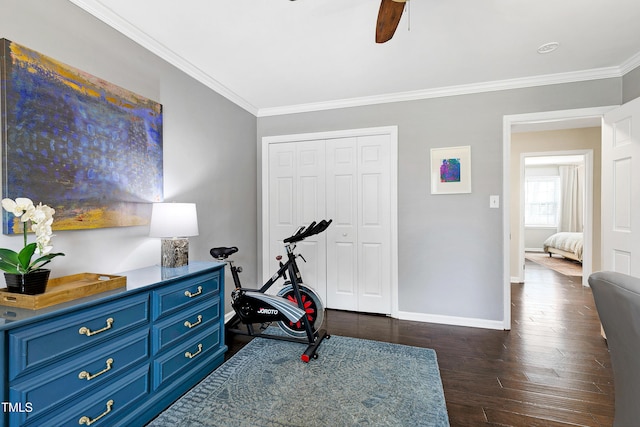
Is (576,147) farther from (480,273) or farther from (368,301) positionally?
(368,301)

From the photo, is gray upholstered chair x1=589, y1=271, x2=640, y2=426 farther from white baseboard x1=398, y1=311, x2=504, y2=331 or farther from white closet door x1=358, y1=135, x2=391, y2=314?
white closet door x1=358, y1=135, x2=391, y2=314

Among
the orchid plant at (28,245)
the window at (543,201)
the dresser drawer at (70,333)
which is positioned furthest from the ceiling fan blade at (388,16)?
the window at (543,201)

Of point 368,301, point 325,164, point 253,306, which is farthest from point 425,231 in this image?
point 253,306

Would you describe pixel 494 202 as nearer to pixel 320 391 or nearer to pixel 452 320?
pixel 452 320

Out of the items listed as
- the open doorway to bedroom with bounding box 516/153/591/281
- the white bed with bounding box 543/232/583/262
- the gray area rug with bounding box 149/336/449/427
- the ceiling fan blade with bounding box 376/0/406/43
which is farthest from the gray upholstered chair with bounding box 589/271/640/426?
the open doorway to bedroom with bounding box 516/153/591/281

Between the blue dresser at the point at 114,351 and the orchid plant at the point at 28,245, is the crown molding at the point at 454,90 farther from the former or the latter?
the orchid plant at the point at 28,245

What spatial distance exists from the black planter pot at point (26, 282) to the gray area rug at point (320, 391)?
965 mm

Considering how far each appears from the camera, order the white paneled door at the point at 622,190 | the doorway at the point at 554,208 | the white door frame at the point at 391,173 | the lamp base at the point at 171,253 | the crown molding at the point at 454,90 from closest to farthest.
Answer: the lamp base at the point at 171,253, the white paneled door at the point at 622,190, the crown molding at the point at 454,90, the white door frame at the point at 391,173, the doorway at the point at 554,208

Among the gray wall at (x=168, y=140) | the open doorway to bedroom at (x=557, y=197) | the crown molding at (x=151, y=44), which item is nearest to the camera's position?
the gray wall at (x=168, y=140)

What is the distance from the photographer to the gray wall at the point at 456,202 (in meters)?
2.98

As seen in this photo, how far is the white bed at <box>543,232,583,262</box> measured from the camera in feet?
20.6

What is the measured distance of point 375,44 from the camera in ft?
7.55

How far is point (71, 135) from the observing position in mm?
1692

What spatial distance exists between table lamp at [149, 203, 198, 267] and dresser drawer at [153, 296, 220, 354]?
1.23 feet
